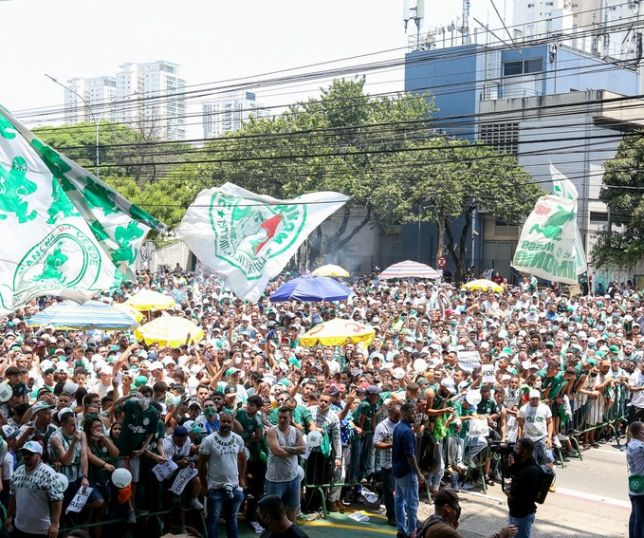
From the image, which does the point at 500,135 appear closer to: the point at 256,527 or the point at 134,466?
the point at 256,527

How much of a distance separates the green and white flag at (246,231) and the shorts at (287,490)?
469cm

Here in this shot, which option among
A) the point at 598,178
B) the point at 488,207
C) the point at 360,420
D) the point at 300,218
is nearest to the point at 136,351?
the point at 300,218

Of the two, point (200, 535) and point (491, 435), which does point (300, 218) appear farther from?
point (200, 535)

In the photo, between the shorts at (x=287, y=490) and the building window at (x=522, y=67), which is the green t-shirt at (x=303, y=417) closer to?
the shorts at (x=287, y=490)

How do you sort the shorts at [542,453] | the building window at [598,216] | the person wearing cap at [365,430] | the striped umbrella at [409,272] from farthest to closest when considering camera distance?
1. the building window at [598,216]
2. the striped umbrella at [409,272]
3. the shorts at [542,453]
4. the person wearing cap at [365,430]

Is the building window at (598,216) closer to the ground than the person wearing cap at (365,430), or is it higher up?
higher up

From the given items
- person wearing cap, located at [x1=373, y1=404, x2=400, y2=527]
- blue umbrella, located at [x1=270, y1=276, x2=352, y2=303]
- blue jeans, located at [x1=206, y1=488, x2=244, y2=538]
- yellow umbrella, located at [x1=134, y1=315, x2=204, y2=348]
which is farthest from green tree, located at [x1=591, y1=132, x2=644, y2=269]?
blue jeans, located at [x1=206, y1=488, x2=244, y2=538]

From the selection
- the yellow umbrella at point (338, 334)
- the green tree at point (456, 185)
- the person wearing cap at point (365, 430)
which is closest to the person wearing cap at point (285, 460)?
the person wearing cap at point (365, 430)

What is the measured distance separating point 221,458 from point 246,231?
6163 mm

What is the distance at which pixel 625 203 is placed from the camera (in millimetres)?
39781

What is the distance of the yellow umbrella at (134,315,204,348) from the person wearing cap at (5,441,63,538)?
25.0ft

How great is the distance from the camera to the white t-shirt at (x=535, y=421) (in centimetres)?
1194

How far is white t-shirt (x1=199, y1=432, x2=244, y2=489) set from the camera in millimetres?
8750

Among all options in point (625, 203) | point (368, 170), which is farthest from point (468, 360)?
point (368, 170)
